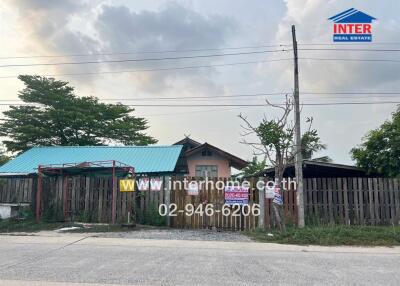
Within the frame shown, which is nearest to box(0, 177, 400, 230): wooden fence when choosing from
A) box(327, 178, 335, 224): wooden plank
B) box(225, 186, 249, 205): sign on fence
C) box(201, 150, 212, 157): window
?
box(327, 178, 335, 224): wooden plank

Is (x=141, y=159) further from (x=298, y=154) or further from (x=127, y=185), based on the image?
(x=298, y=154)

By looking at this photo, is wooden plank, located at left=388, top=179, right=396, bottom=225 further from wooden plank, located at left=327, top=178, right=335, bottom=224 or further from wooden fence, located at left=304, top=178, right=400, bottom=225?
wooden plank, located at left=327, top=178, right=335, bottom=224

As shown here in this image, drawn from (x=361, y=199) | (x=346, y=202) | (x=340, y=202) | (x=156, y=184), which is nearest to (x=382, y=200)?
(x=361, y=199)

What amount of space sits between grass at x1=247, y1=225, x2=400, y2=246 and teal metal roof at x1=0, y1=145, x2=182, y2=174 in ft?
29.5

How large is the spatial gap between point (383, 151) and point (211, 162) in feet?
38.3

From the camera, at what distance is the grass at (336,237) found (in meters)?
11.1

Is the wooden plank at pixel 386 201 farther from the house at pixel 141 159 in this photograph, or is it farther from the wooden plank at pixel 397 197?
the house at pixel 141 159

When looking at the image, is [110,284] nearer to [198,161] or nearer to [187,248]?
[187,248]

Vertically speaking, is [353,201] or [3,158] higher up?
[3,158]

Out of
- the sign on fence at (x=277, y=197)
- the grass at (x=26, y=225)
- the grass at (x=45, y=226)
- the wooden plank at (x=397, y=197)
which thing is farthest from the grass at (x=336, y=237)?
the grass at (x=26, y=225)

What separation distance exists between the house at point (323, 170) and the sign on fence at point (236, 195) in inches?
124

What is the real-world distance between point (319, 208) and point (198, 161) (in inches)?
482

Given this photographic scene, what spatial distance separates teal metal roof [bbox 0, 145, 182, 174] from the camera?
2012cm

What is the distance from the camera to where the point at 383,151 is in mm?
16109
